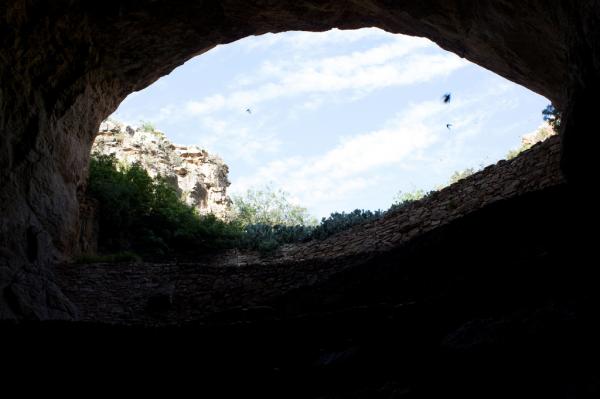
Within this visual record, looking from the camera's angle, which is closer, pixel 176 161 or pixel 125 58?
pixel 125 58

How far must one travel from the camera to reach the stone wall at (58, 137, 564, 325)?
10516 millimetres

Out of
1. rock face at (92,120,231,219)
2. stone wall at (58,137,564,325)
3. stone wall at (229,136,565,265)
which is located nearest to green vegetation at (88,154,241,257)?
stone wall at (229,136,565,265)

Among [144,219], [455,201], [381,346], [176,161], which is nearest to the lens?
[381,346]

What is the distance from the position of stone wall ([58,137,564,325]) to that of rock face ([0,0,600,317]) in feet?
3.96

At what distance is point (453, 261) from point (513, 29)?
4.47 meters

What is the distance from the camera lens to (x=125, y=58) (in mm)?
12617

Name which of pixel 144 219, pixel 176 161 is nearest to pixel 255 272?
pixel 144 219

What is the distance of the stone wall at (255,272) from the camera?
34.5 ft

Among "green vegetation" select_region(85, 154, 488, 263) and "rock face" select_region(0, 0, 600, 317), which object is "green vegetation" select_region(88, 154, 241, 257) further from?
"rock face" select_region(0, 0, 600, 317)

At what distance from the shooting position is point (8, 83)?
9.48 meters

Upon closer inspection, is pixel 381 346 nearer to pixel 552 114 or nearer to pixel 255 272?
pixel 255 272

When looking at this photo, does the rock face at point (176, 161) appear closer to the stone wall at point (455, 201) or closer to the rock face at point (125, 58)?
Answer: the rock face at point (125, 58)

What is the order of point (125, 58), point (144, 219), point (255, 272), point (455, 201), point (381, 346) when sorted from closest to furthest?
1. point (381, 346)
2. point (255, 272)
3. point (125, 58)
4. point (455, 201)
5. point (144, 219)

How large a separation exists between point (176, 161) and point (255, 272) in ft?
56.8
